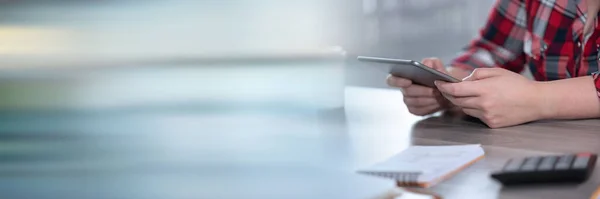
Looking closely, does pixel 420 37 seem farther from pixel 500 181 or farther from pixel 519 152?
pixel 500 181

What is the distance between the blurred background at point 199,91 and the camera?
3.31 feet

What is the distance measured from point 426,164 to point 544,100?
433mm

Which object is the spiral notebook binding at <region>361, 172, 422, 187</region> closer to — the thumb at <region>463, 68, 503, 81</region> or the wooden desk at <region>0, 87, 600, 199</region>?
the wooden desk at <region>0, 87, 600, 199</region>

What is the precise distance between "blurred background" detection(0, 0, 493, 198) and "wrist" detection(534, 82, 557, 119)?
8.5 inches

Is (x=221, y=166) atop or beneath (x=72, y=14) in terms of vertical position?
beneath

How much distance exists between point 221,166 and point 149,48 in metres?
1.30

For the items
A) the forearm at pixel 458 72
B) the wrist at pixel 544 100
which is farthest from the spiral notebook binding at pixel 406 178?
the forearm at pixel 458 72

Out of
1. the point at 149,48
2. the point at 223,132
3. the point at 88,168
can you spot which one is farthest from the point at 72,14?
the point at 88,168

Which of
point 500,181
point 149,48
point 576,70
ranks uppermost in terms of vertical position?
point 149,48

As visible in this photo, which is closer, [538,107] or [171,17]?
[538,107]

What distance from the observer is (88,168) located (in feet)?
3.48

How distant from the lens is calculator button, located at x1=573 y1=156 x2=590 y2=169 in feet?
2.79

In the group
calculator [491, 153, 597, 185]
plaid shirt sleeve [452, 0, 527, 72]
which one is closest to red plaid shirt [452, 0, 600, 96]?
plaid shirt sleeve [452, 0, 527, 72]

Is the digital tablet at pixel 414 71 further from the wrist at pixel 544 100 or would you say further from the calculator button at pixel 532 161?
the calculator button at pixel 532 161
